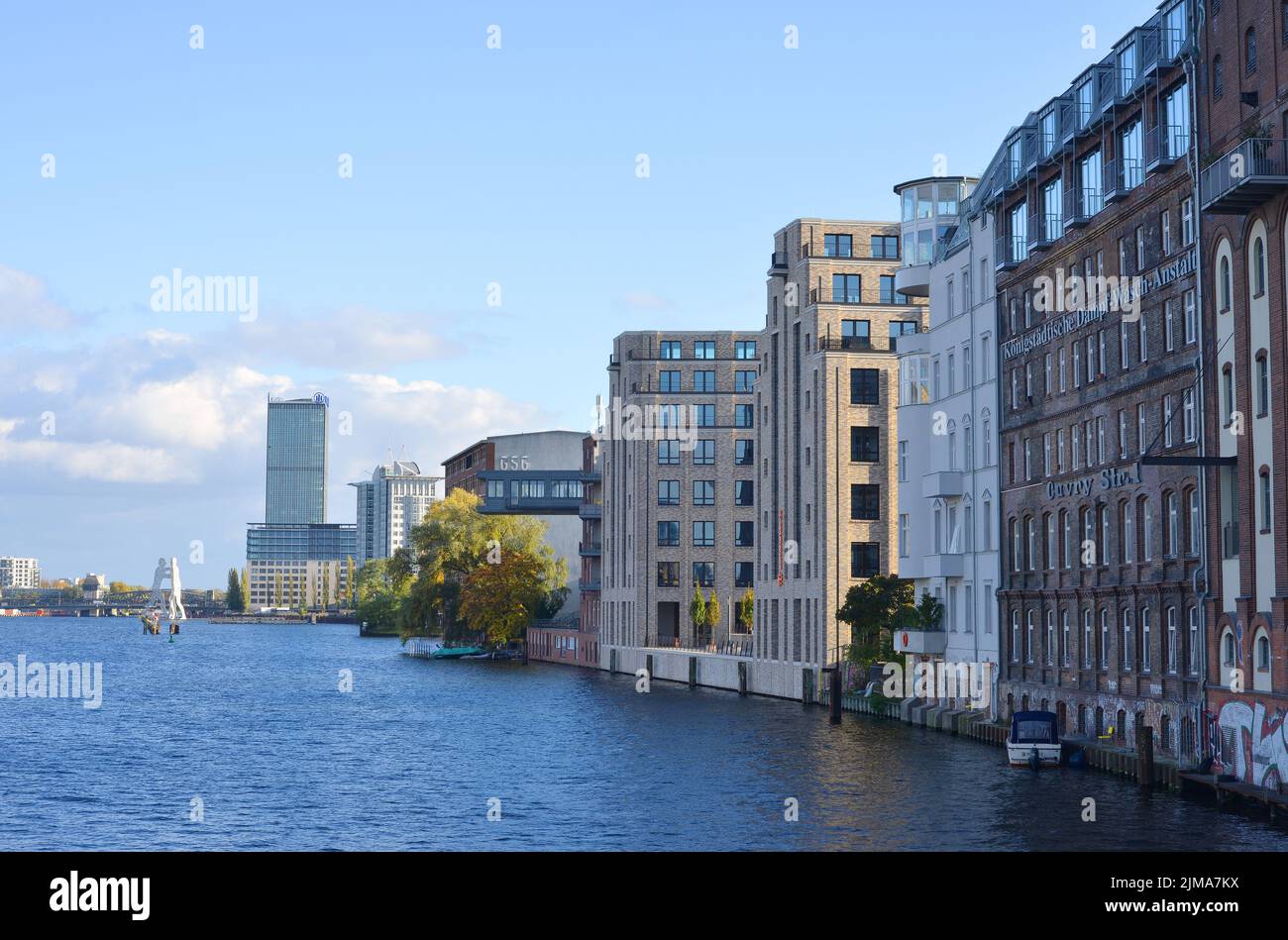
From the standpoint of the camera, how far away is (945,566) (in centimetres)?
8569

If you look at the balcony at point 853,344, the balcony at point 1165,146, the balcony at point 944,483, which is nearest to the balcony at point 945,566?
the balcony at point 944,483

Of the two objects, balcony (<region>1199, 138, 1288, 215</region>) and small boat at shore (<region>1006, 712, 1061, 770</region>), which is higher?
balcony (<region>1199, 138, 1288, 215</region>)

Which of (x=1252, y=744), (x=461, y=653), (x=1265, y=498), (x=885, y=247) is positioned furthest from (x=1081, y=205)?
(x=461, y=653)

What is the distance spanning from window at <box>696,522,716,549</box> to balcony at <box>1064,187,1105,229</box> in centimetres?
8414

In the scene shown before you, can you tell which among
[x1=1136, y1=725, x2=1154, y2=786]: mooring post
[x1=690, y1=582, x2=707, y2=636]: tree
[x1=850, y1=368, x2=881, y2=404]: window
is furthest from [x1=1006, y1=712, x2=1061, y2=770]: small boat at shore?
[x1=690, y1=582, x2=707, y2=636]: tree

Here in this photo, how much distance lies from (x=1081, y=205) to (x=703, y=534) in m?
85.6

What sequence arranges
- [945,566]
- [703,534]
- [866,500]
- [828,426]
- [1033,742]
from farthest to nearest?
[703,534] < [866,500] < [828,426] < [945,566] < [1033,742]

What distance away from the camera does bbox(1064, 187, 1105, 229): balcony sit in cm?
6862

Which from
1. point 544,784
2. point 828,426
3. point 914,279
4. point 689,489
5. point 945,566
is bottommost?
point 544,784

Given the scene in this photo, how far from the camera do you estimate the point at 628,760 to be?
238ft

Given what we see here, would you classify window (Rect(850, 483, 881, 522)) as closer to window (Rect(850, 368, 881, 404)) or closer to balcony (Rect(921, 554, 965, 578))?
window (Rect(850, 368, 881, 404))

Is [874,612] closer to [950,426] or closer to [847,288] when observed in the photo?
[950,426]

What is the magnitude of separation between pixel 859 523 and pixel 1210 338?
52871 millimetres
